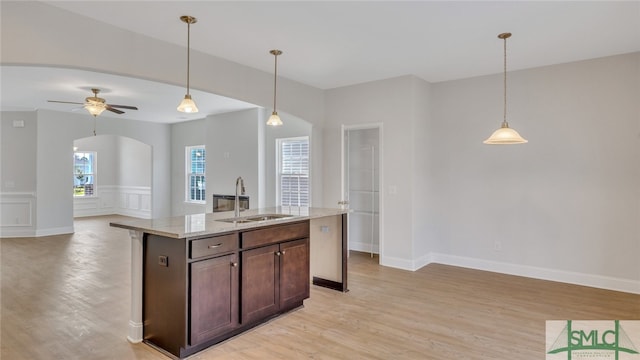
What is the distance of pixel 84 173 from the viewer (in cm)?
1145

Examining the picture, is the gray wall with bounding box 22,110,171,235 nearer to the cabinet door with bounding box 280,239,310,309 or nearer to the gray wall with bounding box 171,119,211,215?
the gray wall with bounding box 171,119,211,215

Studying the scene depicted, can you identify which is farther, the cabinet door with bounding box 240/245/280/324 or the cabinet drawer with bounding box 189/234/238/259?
the cabinet door with bounding box 240/245/280/324

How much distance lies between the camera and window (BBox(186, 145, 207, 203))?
948 cm

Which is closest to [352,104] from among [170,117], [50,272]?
[50,272]

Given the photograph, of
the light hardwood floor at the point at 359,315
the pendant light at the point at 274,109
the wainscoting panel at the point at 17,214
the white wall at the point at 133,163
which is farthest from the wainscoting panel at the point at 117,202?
the pendant light at the point at 274,109

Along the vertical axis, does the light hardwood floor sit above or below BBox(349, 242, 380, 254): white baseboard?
below

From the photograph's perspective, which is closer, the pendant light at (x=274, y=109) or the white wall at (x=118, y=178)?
the pendant light at (x=274, y=109)

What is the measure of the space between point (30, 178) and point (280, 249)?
25.1ft

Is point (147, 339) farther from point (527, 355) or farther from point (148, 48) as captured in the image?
point (527, 355)

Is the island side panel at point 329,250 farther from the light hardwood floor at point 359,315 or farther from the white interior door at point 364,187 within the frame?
the white interior door at point 364,187

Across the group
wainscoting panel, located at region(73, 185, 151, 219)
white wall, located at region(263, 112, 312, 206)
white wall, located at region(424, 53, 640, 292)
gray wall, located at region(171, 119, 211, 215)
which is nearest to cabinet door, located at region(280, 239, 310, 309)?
white wall, located at region(424, 53, 640, 292)

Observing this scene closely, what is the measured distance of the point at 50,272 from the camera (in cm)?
486

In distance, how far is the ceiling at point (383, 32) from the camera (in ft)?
9.87

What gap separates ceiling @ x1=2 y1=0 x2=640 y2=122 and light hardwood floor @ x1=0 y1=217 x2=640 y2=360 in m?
2.80
